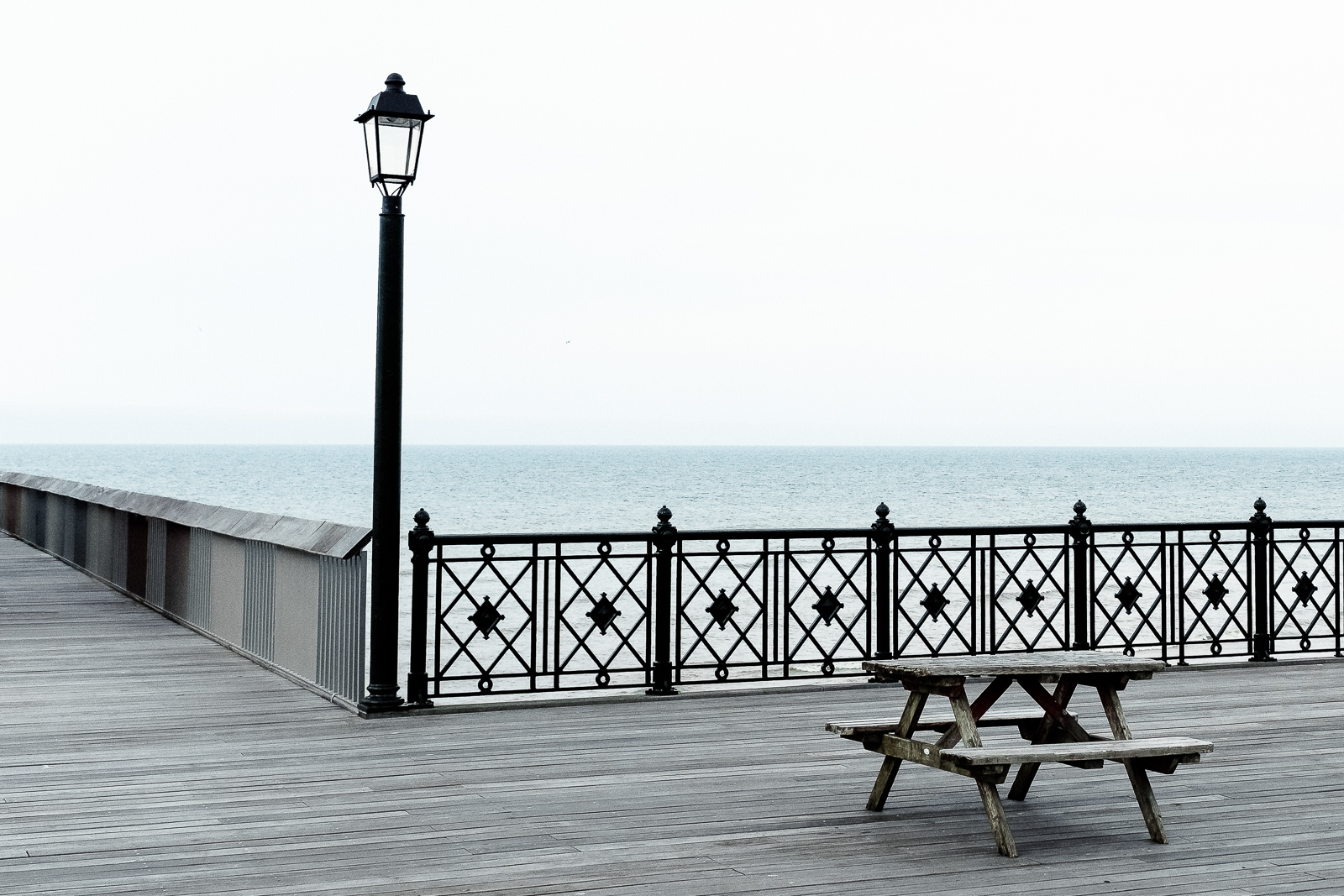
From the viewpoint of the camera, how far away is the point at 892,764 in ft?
18.9

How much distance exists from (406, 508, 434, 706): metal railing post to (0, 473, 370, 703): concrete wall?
0.28m

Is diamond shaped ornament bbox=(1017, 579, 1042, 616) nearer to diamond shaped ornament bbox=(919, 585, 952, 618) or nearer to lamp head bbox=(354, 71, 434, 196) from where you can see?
diamond shaped ornament bbox=(919, 585, 952, 618)

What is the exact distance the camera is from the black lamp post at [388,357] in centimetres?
799

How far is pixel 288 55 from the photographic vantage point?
2956 cm

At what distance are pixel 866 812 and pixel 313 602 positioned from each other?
4.24 meters

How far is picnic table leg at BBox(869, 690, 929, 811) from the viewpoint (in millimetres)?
5648

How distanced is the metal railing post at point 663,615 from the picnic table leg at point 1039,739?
3.08 metres

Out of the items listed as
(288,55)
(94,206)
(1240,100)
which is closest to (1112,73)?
(1240,100)

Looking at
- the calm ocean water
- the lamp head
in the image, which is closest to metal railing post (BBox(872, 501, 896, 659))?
the lamp head

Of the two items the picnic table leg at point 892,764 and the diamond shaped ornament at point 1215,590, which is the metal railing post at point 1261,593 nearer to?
the diamond shaped ornament at point 1215,590

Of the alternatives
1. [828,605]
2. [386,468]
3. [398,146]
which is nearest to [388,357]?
[386,468]

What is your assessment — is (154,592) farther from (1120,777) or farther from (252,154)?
(252,154)

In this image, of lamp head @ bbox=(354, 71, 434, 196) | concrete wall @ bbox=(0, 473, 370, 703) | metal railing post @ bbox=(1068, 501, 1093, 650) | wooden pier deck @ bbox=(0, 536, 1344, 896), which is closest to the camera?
wooden pier deck @ bbox=(0, 536, 1344, 896)

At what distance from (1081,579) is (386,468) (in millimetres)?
4813
